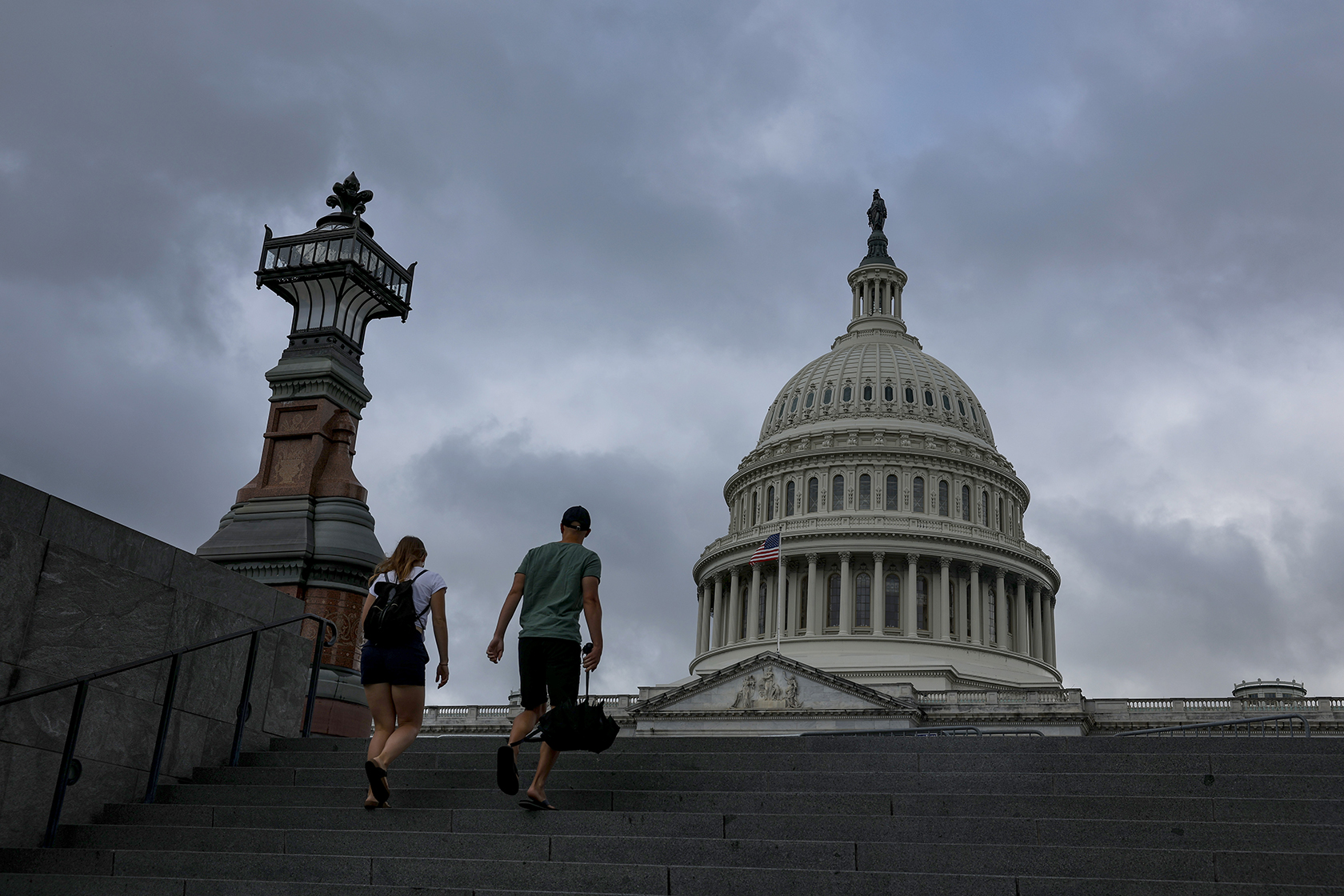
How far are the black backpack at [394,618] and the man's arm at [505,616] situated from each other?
0.56 m

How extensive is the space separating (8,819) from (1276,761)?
887 centimetres

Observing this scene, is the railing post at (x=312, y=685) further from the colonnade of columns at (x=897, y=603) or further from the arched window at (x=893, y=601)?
the arched window at (x=893, y=601)

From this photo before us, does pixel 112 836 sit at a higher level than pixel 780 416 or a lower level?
lower

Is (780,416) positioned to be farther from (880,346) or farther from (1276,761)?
(1276,761)

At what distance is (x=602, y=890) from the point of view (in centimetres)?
721

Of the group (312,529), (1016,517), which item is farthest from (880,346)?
(312,529)

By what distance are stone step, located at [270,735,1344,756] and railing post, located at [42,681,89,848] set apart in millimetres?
2398

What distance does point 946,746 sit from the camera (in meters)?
10.3

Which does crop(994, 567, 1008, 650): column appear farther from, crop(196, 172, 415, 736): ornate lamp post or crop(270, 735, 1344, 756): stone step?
crop(270, 735, 1344, 756): stone step

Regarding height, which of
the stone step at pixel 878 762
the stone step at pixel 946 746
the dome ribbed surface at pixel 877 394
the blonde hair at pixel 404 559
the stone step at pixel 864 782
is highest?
the dome ribbed surface at pixel 877 394

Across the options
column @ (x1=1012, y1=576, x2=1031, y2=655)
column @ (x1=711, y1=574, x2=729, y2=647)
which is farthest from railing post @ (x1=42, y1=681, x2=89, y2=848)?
column @ (x1=1012, y1=576, x2=1031, y2=655)

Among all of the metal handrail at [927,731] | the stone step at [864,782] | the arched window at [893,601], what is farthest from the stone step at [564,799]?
the arched window at [893,601]

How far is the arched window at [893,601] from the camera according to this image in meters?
73.6

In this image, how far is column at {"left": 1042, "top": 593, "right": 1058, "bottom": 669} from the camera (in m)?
78.4
